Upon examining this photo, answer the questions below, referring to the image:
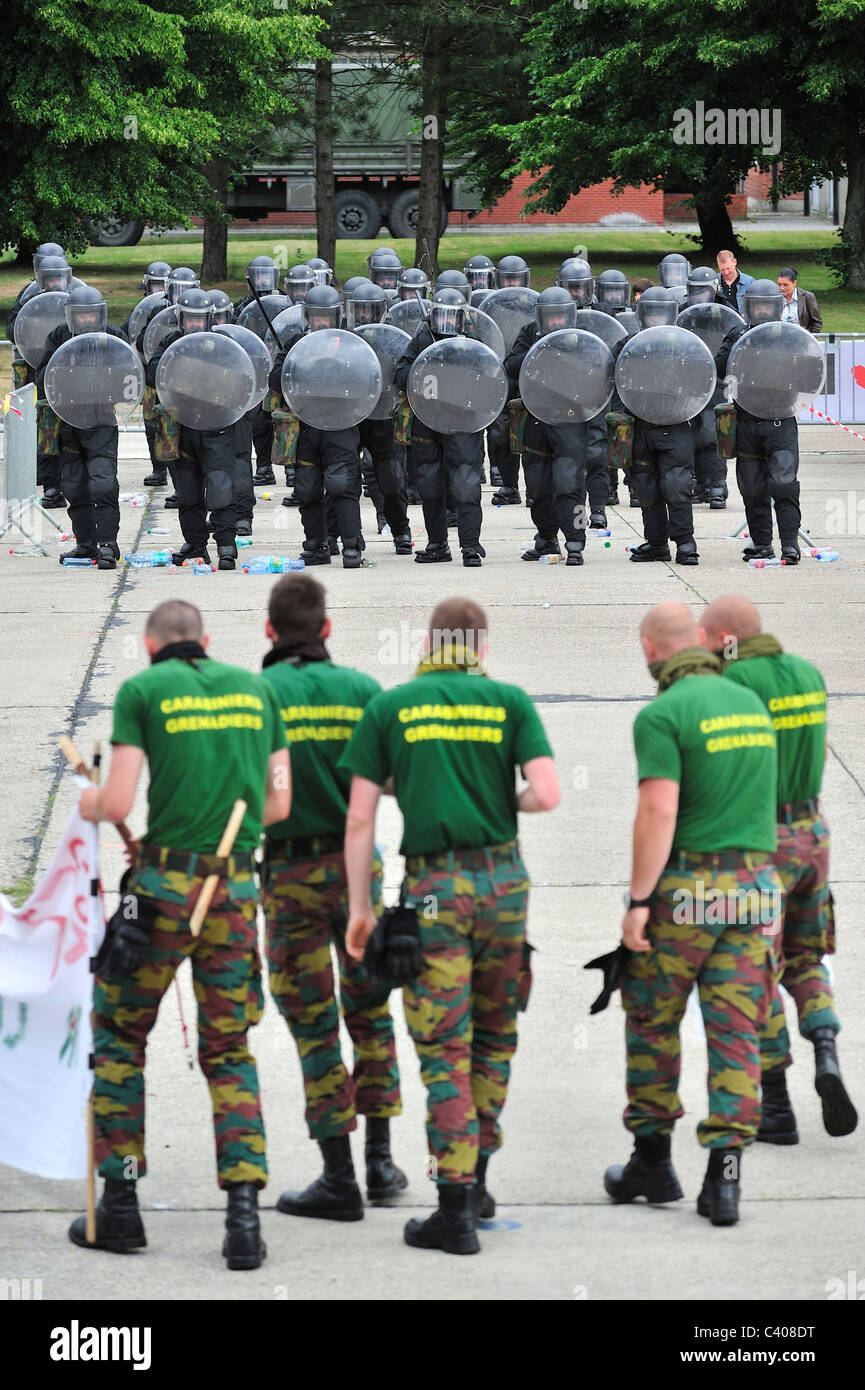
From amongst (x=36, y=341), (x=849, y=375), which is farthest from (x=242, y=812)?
(x=849, y=375)

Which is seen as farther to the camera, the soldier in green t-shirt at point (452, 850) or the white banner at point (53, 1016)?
the white banner at point (53, 1016)

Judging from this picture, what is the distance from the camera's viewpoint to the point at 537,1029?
253 inches

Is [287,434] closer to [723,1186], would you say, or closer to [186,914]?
[186,914]

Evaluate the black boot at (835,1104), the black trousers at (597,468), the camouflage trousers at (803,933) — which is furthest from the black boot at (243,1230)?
the black trousers at (597,468)

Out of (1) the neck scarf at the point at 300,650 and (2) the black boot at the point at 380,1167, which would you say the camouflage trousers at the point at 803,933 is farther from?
(1) the neck scarf at the point at 300,650

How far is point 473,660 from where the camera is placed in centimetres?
516

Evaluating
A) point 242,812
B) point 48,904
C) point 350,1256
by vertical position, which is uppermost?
point 242,812

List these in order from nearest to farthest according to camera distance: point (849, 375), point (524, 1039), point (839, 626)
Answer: point (524, 1039) < point (839, 626) < point (849, 375)

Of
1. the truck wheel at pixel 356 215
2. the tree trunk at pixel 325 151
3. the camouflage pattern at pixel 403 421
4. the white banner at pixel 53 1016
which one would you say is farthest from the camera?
the truck wheel at pixel 356 215

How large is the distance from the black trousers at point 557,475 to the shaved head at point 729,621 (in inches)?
344

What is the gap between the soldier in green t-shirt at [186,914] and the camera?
500cm

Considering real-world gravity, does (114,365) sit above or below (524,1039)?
above

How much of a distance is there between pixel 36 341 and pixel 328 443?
392cm

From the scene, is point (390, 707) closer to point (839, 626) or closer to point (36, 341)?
point (839, 626)
